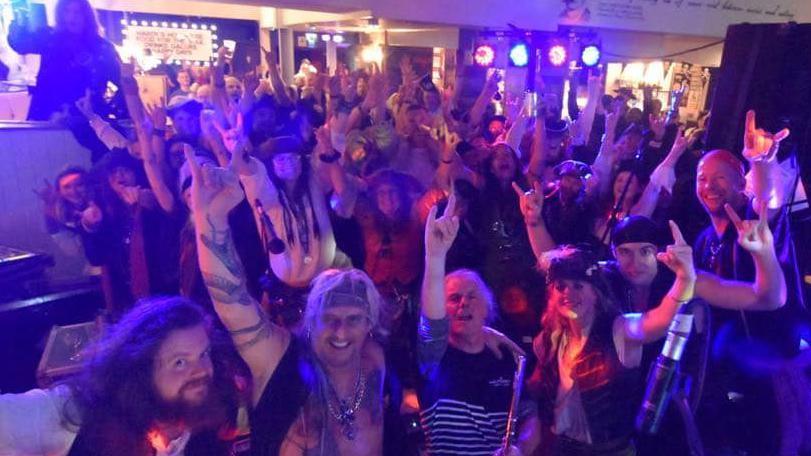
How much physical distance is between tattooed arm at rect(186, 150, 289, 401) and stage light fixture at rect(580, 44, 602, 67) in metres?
5.24

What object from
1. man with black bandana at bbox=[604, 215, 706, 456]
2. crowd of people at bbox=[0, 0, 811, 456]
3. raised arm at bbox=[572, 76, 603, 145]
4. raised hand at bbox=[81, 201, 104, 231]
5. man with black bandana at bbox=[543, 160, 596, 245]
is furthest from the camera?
raised arm at bbox=[572, 76, 603, 145]

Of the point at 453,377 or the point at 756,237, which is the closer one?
the point at 453,377

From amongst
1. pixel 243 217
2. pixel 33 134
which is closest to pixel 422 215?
pixel 243 217

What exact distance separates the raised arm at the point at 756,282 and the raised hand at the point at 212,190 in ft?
5.71

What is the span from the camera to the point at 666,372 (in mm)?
1787

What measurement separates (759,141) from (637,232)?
973mm

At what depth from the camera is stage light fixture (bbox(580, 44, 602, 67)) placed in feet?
20.1

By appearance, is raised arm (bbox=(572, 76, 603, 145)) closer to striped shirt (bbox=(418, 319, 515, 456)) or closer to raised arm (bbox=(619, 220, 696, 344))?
raised arm (bbox=(619, 220, 696, 344))

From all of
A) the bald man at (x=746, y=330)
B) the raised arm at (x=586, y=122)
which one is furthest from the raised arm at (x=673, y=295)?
the raised arm at (x=586, y=122)

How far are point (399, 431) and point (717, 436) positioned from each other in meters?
1.67

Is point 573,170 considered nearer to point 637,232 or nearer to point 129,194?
point 637,232

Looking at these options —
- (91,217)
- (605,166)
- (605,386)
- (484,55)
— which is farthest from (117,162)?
→ (484,55)

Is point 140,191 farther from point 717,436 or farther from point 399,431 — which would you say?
point 717,436

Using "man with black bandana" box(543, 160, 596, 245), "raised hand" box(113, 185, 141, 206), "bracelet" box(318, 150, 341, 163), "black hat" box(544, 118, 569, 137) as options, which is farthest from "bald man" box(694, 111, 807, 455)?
"raised hand" box(113, 185, 141, 206)
